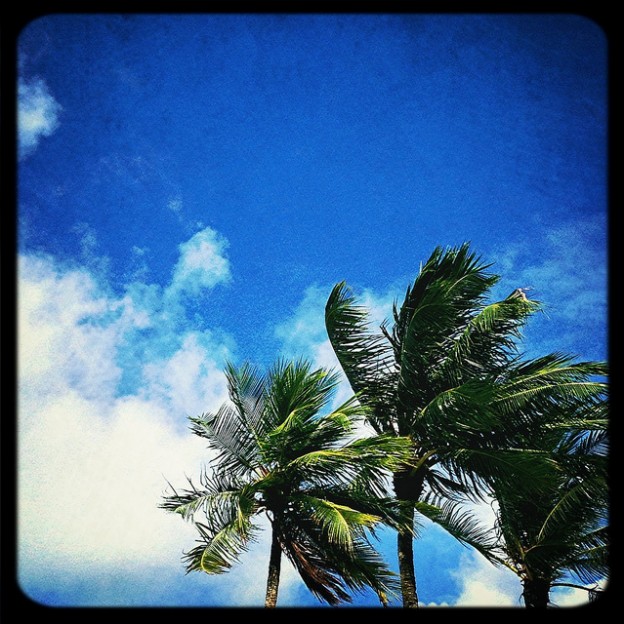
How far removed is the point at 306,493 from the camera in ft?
33.4

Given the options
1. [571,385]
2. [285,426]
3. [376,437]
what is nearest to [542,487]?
[571,385]

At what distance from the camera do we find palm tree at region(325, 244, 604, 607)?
10492 millimetres

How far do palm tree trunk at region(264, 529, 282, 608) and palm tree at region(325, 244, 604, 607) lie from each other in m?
1.72

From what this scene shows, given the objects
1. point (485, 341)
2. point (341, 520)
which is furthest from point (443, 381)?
point (341, 520)

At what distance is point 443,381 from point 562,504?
2.40m

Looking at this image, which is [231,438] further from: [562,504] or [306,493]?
[562,504]

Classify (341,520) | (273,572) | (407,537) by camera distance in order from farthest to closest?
1. (407,537)
2. (273,572)
3. (341,520)

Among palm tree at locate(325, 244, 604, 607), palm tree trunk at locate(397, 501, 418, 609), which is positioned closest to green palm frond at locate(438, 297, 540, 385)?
palm tree at locate(325, 244, 604, 607)

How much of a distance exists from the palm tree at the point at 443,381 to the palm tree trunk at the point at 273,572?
1722mm

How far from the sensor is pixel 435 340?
443 inches

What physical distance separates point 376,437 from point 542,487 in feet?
7.38

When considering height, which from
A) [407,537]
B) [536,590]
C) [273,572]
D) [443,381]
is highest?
[443,381]

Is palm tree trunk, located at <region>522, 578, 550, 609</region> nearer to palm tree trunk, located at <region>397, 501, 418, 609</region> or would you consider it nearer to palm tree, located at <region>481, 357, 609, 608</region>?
palm tree, located at <region>481, 357, 609, 608</region>
